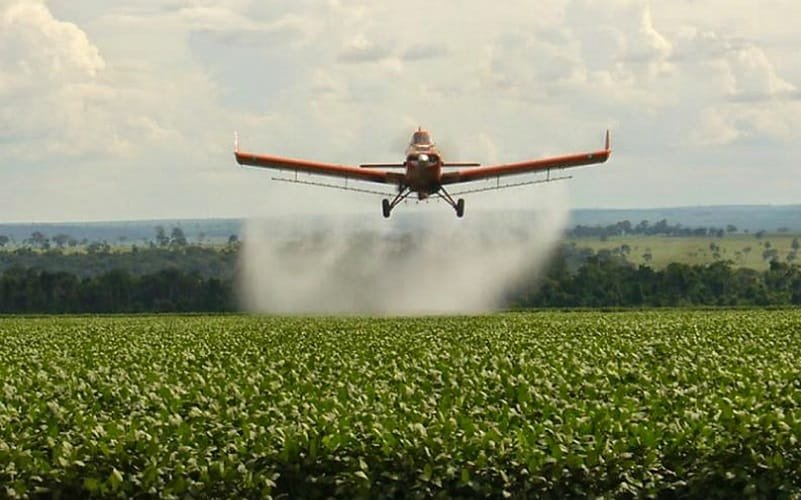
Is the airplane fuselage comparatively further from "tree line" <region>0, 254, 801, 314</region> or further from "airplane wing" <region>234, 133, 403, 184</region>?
"tree line" <region>0, 254, 801, 314</region>

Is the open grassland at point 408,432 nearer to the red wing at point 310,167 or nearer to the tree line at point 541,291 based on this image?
the red wing at point 310,167

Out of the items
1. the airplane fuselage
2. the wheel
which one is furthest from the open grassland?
the wheel

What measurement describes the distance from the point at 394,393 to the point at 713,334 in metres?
22.5

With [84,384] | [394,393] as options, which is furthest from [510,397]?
[84,384]

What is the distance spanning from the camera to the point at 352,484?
56.4ft

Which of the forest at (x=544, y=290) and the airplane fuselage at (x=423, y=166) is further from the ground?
the airplane fuselage at (x=423, y=166)

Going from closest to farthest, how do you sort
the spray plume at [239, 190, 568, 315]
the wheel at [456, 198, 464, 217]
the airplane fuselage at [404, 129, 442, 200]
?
the airplane fuselage at [404, 129, 442, 200]
the wheel at [456, 198, 464, 217]
the spray plume at [239, 190, 568, 315]

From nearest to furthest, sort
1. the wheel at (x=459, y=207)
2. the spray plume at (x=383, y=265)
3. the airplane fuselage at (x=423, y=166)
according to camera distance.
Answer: the airplane fuselage at (x=423, y=166), the wheel at (x=459, y=207), the spray plume at (x=383, y=265)

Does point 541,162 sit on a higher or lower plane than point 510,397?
higher

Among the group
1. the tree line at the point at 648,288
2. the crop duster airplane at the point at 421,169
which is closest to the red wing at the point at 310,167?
the crop duster airplane at the point at 421,169

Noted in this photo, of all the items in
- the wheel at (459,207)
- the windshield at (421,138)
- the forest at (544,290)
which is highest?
the windshield at (421,138)

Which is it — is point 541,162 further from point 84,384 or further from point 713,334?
point 84,384

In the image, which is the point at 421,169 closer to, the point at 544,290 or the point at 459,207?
the point at 459,207

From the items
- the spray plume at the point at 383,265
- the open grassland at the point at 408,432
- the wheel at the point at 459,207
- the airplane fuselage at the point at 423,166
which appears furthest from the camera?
the spray plume at the point at 383,265
